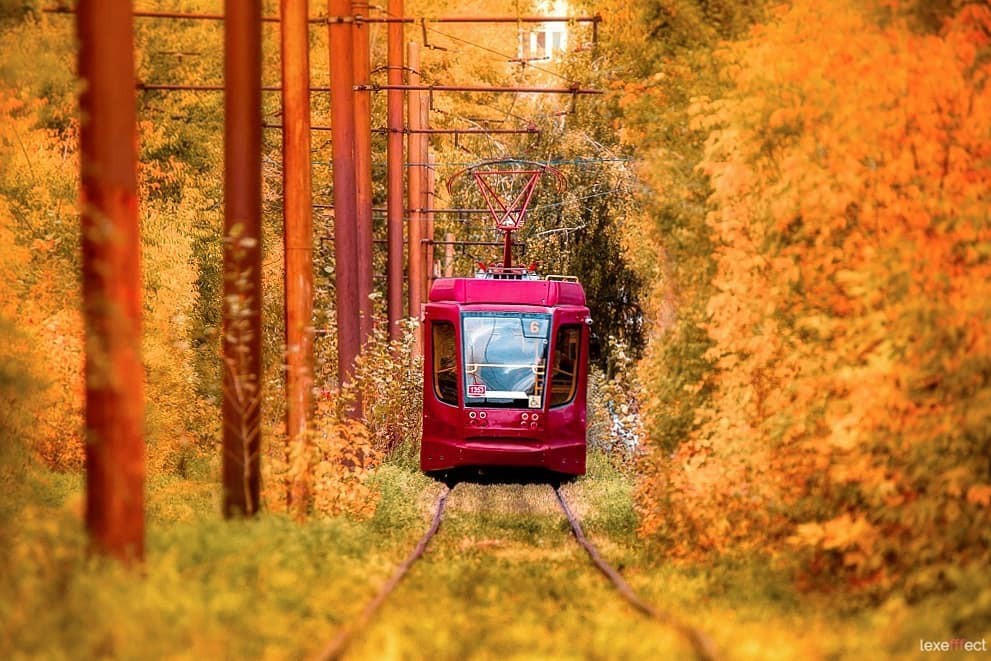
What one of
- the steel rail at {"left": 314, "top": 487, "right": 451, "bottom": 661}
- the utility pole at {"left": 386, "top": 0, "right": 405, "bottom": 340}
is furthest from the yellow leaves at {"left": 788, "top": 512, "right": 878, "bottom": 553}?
the utility pole at {"left": 386, "top": 0, "right": 405, "bottom": 340}

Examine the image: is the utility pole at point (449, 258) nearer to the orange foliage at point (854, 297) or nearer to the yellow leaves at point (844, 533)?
the orange foliage at point (854, 297)

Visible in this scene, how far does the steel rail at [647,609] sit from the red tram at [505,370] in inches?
70.7

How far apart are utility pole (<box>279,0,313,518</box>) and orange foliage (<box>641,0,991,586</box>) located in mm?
4208

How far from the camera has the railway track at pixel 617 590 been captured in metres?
9.09

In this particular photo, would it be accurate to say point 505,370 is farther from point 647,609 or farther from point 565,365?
point 647,609

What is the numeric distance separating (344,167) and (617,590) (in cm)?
1046

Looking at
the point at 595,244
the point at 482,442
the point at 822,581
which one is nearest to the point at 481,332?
the point at 482,442

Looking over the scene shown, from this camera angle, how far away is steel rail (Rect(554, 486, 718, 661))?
29.7 feet

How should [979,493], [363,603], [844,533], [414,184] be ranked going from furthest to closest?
[414,184] < [844,533] < [363,603] < [979,493]

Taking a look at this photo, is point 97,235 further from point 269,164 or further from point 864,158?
point 269,164

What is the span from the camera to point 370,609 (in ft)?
35.9

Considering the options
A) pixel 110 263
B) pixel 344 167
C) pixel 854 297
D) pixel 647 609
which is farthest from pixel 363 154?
pixel 110 263

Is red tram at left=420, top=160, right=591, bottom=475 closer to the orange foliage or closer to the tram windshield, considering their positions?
the tram windshield

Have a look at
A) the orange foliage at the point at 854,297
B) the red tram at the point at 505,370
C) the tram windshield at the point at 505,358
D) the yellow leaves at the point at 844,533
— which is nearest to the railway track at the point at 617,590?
the yellow leaves at the point at 844,533
